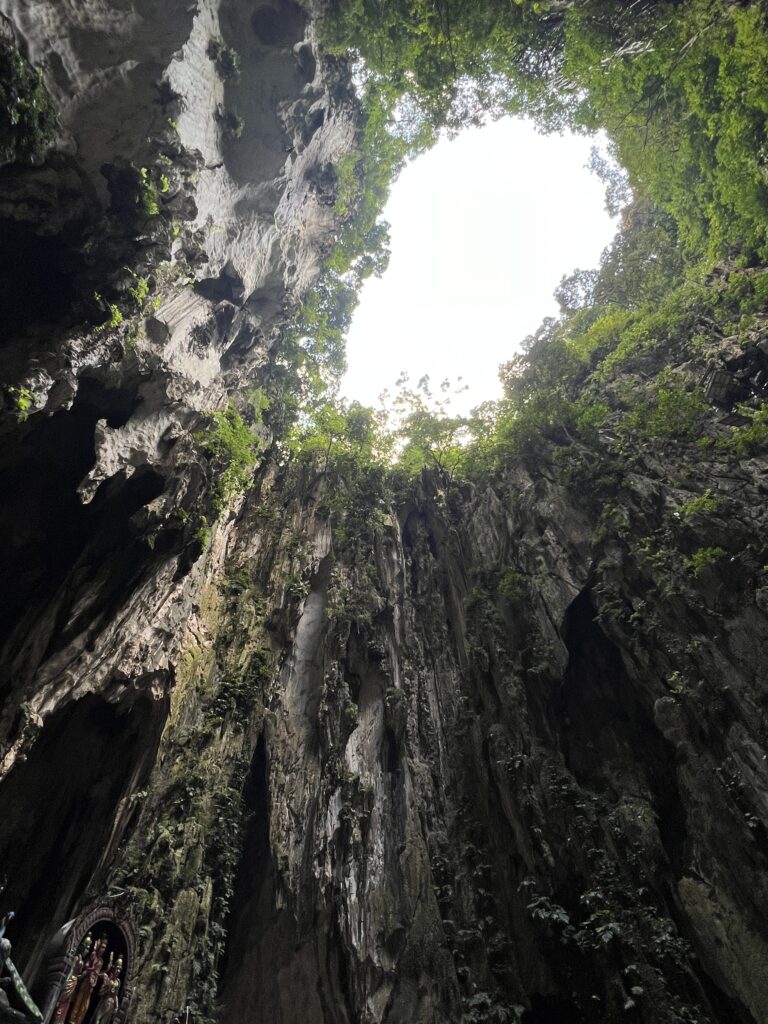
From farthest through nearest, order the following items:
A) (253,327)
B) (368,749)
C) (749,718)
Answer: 1. (253,327)
2. (368,749)
3. (749,718)

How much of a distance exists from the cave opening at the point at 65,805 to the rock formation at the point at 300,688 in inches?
1.8

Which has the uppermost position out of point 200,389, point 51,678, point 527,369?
point 527,369

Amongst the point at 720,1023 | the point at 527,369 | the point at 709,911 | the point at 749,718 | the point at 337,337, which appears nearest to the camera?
the point at 720,1023

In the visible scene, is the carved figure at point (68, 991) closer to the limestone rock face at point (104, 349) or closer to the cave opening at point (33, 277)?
the limestone rock face at point (104, 349)

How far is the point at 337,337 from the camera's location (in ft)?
74.2

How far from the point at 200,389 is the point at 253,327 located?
4.35m

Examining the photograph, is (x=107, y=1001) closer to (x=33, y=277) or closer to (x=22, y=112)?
(x=33, y=277)

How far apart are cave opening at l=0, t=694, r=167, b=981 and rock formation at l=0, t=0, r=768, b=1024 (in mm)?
46

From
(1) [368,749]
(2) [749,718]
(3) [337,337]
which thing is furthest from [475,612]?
(3) [337,337]

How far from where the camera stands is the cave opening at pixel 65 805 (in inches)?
313

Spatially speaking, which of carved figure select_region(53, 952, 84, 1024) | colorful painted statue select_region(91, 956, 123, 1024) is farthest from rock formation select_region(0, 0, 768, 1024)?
colorful painted statue select_region(91, 956, 123, 1024)

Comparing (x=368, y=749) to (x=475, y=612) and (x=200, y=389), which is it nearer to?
(x=475, y=612)

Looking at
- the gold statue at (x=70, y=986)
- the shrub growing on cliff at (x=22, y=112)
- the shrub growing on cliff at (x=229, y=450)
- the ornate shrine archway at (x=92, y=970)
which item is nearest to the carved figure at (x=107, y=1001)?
the ornate shrine archway at (x=92, y=970)

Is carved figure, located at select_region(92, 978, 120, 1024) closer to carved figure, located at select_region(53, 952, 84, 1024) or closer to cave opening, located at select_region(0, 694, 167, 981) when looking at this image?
carved figure, located at select_region(53, 952, 84, 1024)
